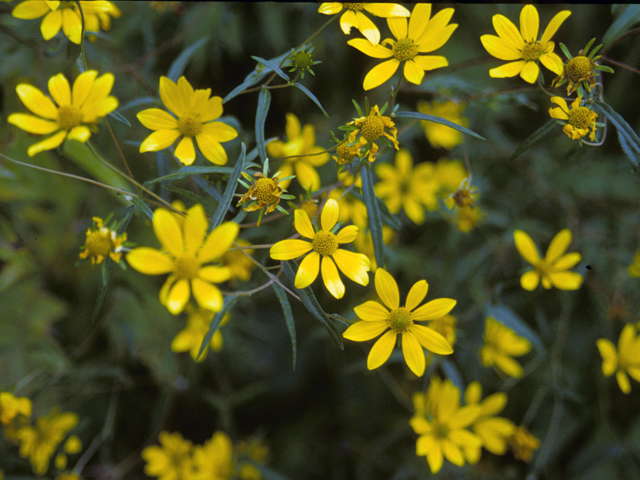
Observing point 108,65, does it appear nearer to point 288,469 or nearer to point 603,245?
point 288,469

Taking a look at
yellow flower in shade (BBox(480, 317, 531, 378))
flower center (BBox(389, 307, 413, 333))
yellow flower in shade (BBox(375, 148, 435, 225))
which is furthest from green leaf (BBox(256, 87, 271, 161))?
yellow flower in shade (BBox(480, 317, 531, 378))

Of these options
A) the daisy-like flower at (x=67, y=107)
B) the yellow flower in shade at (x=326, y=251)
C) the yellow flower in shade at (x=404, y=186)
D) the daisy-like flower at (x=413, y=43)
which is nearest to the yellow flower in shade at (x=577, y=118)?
the daisy-like flower at (x=413, y=43)

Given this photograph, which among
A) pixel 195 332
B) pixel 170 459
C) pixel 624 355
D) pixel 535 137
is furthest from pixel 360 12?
pixel 170 459

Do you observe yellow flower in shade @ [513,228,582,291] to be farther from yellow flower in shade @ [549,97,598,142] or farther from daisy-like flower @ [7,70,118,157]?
daisy-like flower @ [7,70,118,157]

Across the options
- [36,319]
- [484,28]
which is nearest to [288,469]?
[36,319]

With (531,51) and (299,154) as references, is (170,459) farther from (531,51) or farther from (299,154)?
(531,51)

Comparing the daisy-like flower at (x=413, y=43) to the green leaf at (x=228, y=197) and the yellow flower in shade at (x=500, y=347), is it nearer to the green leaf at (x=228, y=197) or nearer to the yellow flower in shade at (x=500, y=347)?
the green leaf at (x=228, y=197)
